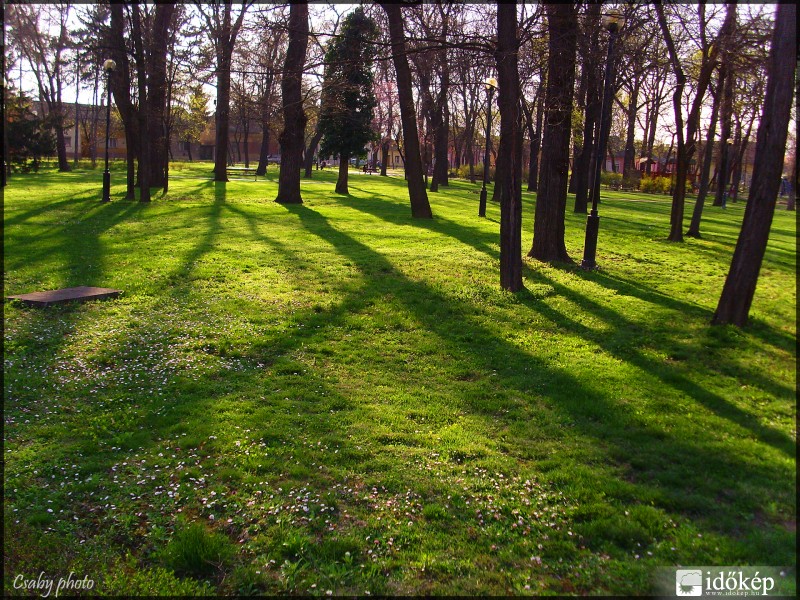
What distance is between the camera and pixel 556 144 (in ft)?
41.1

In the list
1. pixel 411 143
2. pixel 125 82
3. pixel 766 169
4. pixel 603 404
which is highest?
pixel 125 82

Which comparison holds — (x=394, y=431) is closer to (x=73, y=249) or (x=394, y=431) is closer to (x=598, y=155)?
(x=598, y=155)

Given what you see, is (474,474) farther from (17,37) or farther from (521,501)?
(17,37)

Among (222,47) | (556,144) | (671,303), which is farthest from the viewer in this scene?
(222,47)

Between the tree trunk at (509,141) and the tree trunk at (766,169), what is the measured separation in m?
3.38

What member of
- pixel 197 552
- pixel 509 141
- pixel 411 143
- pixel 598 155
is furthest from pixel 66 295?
pixel 411 143

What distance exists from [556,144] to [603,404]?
7857 mm

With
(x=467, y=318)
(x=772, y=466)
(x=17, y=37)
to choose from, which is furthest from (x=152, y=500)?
(x=17, y=37)

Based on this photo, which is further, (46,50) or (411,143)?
(46,50)

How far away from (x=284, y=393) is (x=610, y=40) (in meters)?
8.60

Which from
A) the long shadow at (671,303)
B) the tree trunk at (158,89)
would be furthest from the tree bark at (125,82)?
the long shadow at (671,303)

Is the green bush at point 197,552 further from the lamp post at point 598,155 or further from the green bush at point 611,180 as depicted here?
the green bush at point 611,180

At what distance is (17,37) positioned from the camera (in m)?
42.8

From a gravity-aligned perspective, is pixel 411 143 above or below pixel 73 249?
above
